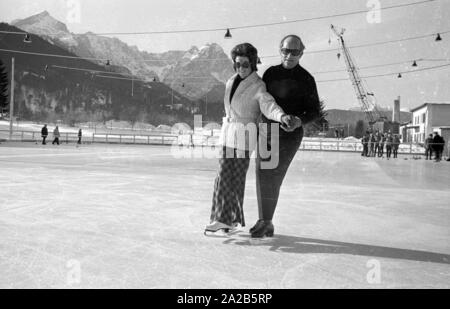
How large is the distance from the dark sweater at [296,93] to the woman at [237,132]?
0.12 metres

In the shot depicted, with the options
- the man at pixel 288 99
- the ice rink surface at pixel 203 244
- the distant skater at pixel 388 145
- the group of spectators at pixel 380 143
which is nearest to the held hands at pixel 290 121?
the man at pixel 288 99

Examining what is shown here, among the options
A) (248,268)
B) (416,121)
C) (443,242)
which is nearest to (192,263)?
(248,268)

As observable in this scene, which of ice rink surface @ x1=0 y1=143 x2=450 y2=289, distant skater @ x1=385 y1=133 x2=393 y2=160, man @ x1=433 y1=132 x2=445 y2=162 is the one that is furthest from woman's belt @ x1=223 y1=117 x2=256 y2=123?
distant skater @ x1=385 y1=133 x2=393 y2=160

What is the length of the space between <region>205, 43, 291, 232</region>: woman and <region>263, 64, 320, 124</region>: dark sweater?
115 mm

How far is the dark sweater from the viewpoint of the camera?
2.99 m

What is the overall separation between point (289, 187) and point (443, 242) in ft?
12.4

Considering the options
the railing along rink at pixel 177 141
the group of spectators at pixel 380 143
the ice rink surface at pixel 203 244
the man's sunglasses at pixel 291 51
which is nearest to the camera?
→ the ice rink surface at pixel 203 244

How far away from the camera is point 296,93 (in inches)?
118

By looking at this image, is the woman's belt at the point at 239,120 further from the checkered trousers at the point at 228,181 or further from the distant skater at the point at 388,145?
the distant skater at the point at 388,145

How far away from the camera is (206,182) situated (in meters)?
7.42

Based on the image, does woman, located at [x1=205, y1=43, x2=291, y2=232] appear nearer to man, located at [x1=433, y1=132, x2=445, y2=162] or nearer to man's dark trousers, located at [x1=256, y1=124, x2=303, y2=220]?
man's dark trousers, located at [x1=256, y1=124, x2=303, y2=220]

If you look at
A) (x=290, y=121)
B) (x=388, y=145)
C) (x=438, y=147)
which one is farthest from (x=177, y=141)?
(x=290, y=121)

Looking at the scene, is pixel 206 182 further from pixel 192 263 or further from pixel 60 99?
pixel 60 99

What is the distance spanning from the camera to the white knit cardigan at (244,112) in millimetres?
2990
